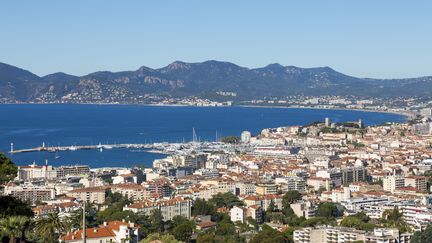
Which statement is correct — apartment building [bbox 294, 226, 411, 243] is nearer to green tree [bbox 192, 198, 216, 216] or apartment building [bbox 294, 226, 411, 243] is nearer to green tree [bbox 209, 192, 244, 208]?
green tree [bbox 192, 198, 216, 216]

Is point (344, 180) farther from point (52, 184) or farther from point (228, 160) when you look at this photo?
point (52, 184)

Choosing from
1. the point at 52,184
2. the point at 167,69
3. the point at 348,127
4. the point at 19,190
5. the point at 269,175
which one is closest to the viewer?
the point at 19,190

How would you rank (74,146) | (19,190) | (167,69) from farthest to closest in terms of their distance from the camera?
1. (167,69)
2. (74,146)
3. (19,190)

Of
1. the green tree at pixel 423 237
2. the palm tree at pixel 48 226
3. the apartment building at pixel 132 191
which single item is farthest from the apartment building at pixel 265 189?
the palm tree at pixel 48 226

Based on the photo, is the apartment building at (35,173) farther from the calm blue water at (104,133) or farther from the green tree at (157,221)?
the green tree at (157,221)

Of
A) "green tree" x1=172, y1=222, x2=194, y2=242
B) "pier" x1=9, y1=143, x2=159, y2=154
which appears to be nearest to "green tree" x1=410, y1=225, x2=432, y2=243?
"green tree" x1=172, y1=222, x2=194, y2=242

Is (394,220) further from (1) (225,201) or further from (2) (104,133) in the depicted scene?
(2) (104,133)

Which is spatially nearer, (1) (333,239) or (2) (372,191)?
(1) (333,239)

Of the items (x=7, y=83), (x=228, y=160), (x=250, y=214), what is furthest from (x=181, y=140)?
(x=7, y=83)
